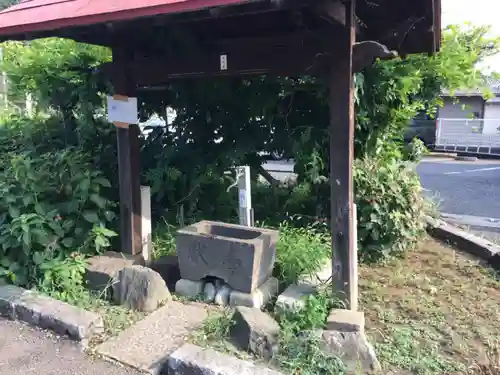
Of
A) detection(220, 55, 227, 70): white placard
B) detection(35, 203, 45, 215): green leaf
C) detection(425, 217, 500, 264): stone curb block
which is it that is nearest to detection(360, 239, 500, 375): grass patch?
detection(425, 217, 500, 264): stone curb block

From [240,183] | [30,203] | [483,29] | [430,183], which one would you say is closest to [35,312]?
[30,203]

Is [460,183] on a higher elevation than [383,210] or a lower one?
lower

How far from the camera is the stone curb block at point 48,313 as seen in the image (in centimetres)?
324

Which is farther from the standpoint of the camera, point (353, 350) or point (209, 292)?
point (209, 292)

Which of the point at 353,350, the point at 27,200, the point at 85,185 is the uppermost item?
the point at 85,185

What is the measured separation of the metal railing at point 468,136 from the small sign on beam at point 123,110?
17.5 meters

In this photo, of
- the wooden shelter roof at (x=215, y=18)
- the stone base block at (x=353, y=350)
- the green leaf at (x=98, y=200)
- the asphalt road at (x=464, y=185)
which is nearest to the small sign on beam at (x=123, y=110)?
the wooden shelter roof at (x=215, y=18)

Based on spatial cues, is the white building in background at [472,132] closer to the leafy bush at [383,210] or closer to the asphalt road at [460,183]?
the asphalt road at [460,183]

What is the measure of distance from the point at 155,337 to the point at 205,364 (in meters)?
0.69

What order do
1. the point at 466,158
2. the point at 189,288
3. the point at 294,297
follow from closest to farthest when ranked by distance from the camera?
the point at 294,297, the point at 189,288, the point at 466,158

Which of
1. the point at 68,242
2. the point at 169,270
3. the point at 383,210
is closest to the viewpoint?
the point at 68,242

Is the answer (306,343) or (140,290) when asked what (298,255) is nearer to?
(306,343)

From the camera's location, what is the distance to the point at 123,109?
431 cm

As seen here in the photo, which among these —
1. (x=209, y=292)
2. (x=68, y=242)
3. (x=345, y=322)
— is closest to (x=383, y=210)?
(x=345, y=322)
